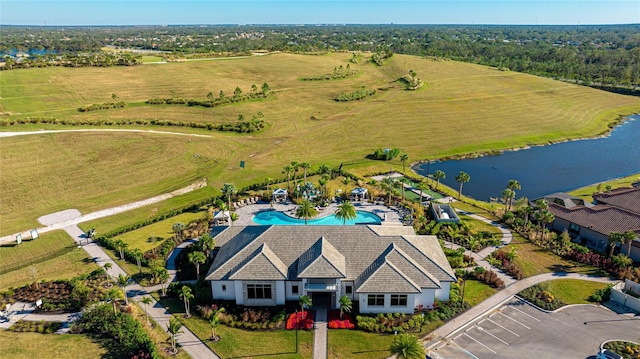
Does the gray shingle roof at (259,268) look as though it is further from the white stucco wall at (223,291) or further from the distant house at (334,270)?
the white stucco wall at (223,291)

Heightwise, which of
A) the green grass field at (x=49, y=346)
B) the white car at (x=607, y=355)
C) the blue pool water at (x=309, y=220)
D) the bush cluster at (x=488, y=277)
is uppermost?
the blue pool water at (x=309, y=220)

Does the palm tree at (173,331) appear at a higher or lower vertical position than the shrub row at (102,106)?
lower

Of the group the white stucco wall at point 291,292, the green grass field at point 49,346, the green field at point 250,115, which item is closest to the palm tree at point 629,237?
the white stucco wall at point 291,292

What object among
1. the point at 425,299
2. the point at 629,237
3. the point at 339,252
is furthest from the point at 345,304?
the point at 629,237

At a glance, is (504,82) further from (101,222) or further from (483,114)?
(101,222)

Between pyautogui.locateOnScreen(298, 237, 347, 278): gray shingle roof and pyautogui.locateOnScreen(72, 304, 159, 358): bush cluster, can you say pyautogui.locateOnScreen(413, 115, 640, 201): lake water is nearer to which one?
pyautogui.locateOnScreen(298, 237, 347, 278): gray shingle roof

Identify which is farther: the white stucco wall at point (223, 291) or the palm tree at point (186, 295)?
the white stucco wall at point (223, 291)

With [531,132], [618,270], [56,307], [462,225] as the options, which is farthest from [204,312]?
[531,132]

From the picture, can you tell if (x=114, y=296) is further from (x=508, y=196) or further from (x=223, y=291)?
(x=508, y=196)

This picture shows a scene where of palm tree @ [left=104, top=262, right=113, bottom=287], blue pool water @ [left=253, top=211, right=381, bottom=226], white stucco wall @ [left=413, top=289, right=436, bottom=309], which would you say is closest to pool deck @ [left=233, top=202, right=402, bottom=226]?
blue pool water @ [left=253, top=211, right=381, bottom=226]

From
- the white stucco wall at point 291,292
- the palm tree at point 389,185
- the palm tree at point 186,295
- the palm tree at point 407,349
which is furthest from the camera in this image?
the palm tree at point 389,185
